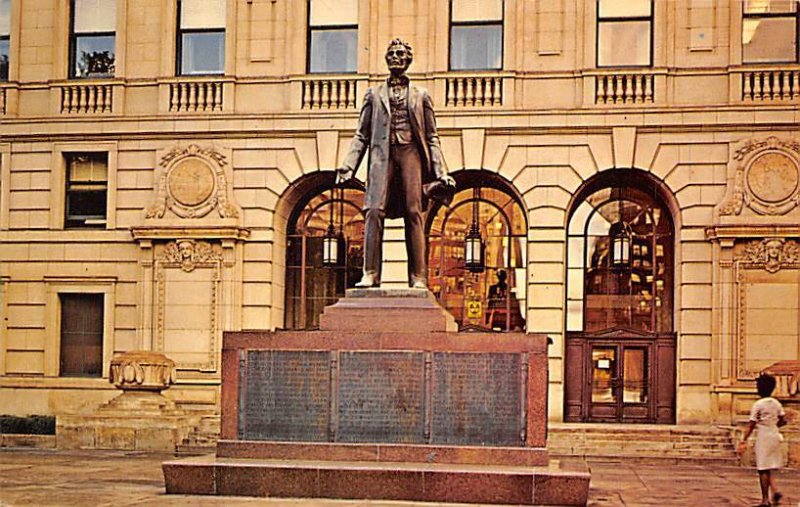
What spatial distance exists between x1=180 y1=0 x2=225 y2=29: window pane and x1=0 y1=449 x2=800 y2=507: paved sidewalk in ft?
38.6

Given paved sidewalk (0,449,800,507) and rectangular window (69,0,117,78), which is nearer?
paved sidewalk (0,449,800,507)

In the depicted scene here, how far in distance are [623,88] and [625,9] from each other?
1960mm

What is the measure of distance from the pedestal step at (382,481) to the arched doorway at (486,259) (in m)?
15.6

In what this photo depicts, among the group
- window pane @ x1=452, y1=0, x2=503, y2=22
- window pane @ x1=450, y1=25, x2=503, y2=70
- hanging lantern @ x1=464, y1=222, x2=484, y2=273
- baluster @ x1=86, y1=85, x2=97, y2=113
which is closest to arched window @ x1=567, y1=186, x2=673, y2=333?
hanging lantern @ x1=464, y1=222, x2=484, y2=273

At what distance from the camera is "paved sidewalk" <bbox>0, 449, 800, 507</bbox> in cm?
1605

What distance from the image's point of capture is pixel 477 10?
105 feet

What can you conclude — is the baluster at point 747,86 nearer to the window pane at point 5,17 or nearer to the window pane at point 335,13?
the window pane at point 335,13

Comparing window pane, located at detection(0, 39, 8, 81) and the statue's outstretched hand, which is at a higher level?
window pane, located at detection(0, 39, 8, 81)

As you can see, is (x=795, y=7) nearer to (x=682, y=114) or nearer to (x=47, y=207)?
(x=682, y=114)

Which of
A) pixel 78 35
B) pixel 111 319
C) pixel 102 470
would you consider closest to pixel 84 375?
pixel 111 319

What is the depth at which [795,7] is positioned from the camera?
30875 mm

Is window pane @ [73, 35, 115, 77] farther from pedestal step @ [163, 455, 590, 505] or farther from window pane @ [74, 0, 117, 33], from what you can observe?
pedestal step @ [163, 455, 590, 505]

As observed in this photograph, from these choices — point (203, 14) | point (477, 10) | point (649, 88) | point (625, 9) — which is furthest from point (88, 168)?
point (649, 88)

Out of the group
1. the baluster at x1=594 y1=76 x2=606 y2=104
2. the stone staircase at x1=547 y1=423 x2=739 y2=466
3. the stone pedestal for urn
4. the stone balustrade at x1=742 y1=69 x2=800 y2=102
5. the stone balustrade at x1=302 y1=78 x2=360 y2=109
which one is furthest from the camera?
the stone balustrade at x1=302 y1=78 x2=360 y2=109
